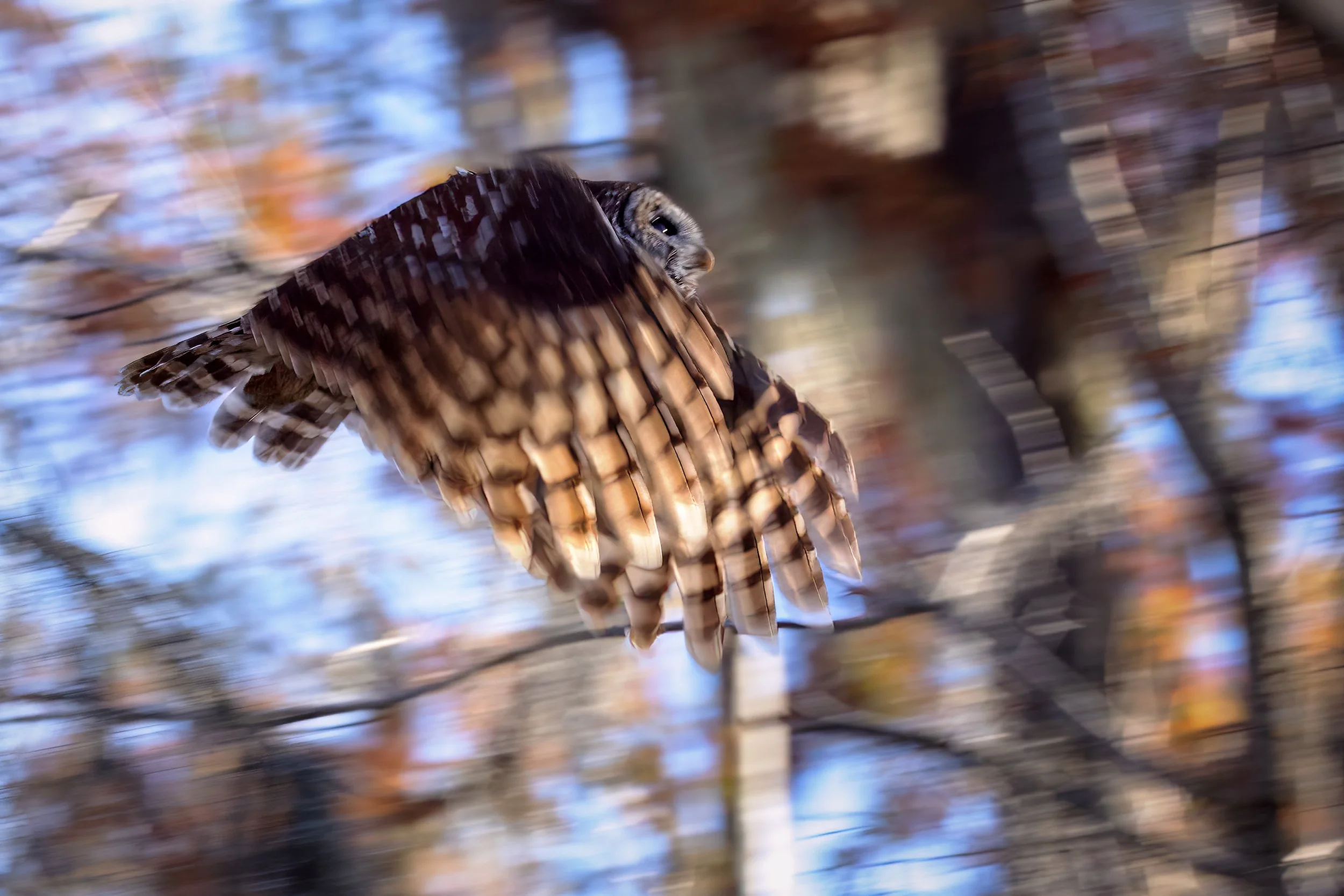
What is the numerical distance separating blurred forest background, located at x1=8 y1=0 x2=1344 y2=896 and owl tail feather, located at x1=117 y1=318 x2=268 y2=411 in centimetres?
22

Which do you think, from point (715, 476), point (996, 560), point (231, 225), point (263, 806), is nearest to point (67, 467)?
point (231, 225)

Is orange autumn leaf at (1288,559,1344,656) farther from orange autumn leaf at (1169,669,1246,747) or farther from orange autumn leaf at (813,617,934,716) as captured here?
orange autumn leaf at (813,617,934,716)

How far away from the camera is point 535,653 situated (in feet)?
2.56

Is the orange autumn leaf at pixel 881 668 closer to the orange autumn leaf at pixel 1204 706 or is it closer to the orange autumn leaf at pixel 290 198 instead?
the orange autumn leaf at pixel 1204 706

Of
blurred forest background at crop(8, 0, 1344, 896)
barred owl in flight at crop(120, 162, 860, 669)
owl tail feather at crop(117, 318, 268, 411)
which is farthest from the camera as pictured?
blurred forest background at crop(8, 0, 1344, 896)

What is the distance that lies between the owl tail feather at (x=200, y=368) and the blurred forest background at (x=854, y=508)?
0.22 m

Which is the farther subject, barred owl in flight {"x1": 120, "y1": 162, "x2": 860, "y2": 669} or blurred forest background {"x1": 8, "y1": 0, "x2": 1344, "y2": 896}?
blurred forest background {"x1": 8, "y1": 0, "x2": 1344, "y2": 896}

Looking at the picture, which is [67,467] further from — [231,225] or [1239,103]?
[1239,103]

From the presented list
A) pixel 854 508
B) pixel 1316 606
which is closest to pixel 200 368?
pixel 854 508

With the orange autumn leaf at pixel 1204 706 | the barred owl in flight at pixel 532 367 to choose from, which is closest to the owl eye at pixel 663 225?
the barred owl in flight at pixel 532 367

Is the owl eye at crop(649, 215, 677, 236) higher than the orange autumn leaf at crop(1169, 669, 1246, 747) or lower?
higher

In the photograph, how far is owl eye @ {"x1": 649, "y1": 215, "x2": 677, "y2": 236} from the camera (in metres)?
0.57

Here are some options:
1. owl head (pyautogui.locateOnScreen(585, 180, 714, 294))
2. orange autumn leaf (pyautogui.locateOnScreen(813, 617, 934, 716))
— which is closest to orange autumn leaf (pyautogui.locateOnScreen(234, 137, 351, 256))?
owl head (pyautogui.locateOnScreen(585, 180, 714, 294))

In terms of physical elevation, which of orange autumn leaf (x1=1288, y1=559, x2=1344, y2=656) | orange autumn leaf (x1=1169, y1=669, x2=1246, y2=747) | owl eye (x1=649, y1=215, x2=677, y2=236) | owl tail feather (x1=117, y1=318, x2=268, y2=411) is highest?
owl eye (x1=649, y1=215, x2=677, y2=236)
